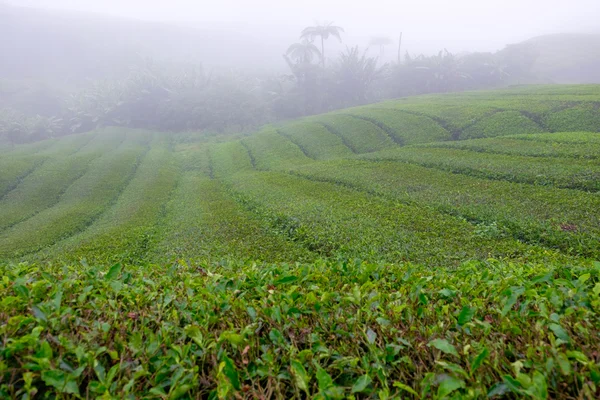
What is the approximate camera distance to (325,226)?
41.4ft

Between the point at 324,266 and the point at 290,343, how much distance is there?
2.04 m

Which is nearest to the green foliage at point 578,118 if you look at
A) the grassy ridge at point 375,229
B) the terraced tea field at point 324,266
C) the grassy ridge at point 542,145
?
the terraced tea field at point 324,266

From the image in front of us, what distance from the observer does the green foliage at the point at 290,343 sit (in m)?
2.06

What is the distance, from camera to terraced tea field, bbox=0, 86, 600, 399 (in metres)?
2.20

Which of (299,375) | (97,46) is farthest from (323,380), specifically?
(97,46)

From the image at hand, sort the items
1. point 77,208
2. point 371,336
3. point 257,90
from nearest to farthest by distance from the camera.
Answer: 1. point 371,336
2. point 77,208
3. point 257,90

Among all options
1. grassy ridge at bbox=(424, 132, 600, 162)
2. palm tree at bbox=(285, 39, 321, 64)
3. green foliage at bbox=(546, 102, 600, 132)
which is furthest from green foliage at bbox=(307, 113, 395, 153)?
palm tree at bbox=(285, 39, 321, 64)

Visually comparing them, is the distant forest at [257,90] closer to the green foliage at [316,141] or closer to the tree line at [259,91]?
the tree line at [259,91]

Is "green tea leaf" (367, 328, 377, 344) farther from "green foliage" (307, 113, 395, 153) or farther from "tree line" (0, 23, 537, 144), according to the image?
"tree line" (0, 23, 537, 144)

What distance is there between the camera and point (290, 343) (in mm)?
2645

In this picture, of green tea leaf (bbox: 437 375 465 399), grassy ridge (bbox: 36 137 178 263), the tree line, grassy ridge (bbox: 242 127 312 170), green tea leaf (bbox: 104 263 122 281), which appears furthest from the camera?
the tree line

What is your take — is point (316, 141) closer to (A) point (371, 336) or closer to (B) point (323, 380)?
(A) point (371, 336)

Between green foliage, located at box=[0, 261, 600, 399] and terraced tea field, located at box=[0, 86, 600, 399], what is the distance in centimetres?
2

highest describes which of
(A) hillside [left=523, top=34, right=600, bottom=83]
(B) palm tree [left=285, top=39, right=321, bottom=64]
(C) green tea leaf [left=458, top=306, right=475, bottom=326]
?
(B) palm tree [left=285, top=39, right=321, bottom=64]
